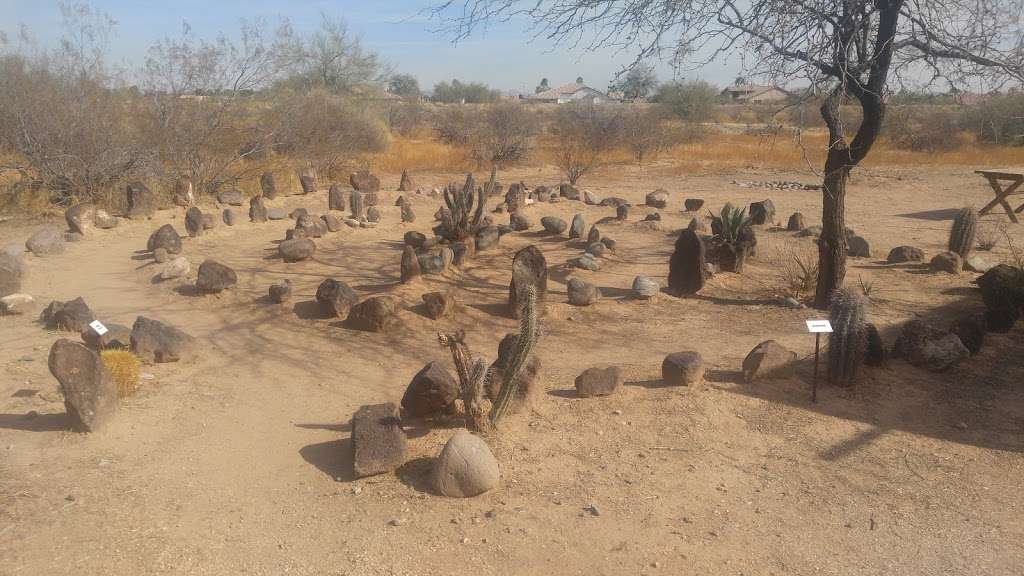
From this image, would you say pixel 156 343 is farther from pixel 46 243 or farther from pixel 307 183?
pixel 307 183

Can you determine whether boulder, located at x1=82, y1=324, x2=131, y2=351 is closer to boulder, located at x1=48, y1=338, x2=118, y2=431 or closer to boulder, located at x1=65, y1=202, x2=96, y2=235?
boulder, located at x1=48, y1=338, x2=118, y2=431

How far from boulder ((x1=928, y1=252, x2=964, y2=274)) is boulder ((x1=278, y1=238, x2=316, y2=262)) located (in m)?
8.07

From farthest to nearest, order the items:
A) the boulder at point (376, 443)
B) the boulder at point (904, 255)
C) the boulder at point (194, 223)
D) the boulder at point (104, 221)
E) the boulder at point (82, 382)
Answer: the boulder at point (104, 221) → the boulder at point (194, 223) → the boulder at point (904, 255) → the boulder at point (82, 382) → the boulder at point (376, 443)

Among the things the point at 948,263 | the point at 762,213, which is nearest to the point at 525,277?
the point at 948,263

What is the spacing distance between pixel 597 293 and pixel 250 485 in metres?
4.75

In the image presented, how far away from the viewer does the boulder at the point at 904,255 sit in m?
9.91

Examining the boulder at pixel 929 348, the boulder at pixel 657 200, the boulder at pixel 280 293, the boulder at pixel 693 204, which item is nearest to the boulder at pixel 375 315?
the boulder at pixel 280 293

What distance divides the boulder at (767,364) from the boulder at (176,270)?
661 centimetres

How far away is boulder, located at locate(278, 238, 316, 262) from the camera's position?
9.71 m

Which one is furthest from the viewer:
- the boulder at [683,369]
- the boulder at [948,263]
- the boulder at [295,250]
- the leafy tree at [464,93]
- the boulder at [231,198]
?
the leafy tree at [464,93]

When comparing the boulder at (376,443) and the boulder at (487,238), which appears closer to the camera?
the boulder at (376,443)

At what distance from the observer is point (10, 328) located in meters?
6.91

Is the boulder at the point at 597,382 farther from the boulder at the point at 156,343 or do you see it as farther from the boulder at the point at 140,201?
the boulder at the point at 140,201

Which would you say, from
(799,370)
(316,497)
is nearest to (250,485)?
(316,497)
